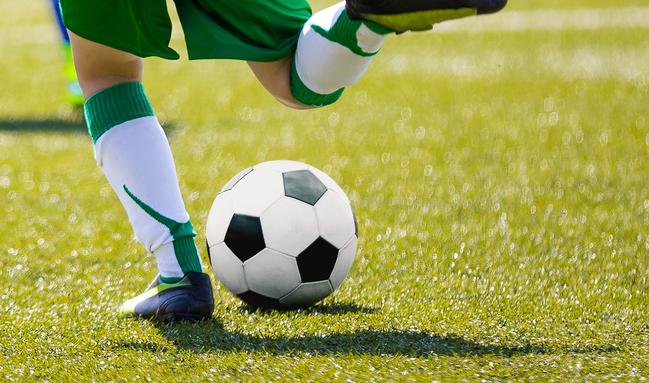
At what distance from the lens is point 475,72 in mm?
8453

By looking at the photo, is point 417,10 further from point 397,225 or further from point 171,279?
point 397,225

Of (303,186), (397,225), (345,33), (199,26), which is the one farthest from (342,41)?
(397,225)

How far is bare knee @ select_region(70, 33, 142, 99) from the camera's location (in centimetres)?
298

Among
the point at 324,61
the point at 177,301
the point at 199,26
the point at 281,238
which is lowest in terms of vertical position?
the point at 177,301

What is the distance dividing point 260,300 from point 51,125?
4.11 meters

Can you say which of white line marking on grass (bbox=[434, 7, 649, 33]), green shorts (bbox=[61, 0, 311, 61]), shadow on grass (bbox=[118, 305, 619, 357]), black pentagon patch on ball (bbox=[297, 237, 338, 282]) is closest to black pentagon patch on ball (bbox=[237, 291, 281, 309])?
black pentagon patch on ball (bbox=[297, 237, 338, 282])

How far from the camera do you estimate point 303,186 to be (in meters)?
3.18

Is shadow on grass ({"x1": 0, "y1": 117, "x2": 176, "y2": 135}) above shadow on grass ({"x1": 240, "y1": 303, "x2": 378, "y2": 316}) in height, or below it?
above

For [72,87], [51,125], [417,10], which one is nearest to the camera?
[417,10]

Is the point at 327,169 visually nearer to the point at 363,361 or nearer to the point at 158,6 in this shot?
the point at 158,6

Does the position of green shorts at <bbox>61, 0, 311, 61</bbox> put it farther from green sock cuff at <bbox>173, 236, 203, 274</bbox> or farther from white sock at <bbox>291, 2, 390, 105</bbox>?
green sock cuff at <bbox>173, 236, 203, 274</bbox>

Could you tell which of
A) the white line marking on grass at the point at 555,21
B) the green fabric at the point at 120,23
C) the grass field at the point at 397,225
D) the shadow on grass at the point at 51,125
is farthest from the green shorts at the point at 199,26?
the white line marking on grass at the point at 555,21

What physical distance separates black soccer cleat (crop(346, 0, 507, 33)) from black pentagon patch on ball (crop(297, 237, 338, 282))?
0.79 metres

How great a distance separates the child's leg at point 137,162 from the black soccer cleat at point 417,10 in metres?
0.81
